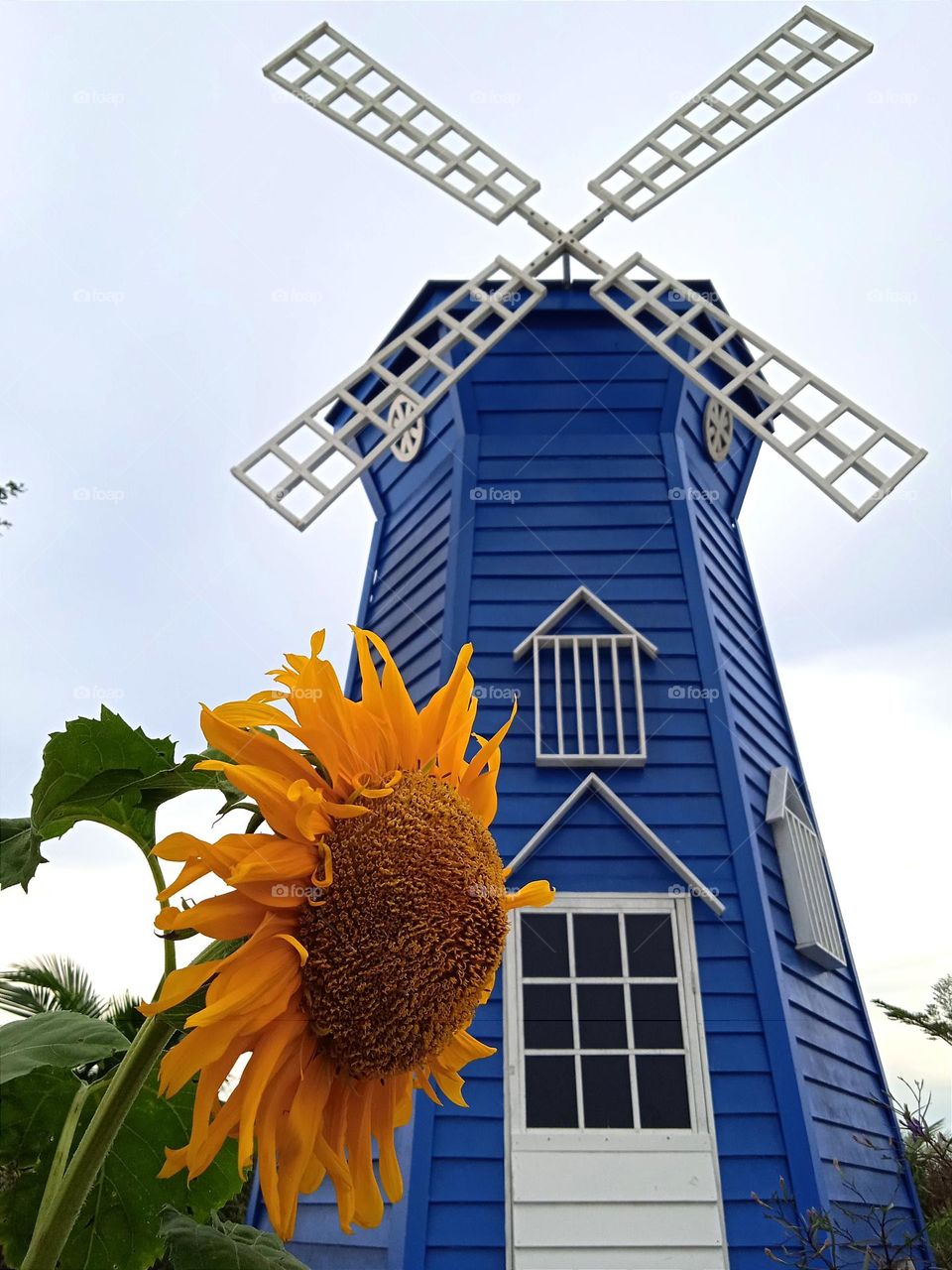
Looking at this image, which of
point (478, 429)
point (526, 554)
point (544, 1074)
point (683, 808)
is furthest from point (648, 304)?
point (544, 1074)

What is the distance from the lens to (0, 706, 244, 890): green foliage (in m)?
0.61

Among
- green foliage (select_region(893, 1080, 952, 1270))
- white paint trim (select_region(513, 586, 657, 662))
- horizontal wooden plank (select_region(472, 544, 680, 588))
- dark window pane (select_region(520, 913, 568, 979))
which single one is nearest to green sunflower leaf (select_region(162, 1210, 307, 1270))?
green foliage (select_region(893, 1080, 952, 1270))

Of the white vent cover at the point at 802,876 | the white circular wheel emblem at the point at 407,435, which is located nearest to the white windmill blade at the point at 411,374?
the white circular wheel emblem at the point at 407,435

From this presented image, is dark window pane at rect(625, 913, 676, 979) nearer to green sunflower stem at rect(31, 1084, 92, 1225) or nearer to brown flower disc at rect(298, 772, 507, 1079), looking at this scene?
brown flower disc at rect(298, 772, 507, 1079)

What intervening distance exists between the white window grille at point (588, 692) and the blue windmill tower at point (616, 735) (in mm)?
21

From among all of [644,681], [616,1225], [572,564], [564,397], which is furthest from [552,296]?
[616,1225]

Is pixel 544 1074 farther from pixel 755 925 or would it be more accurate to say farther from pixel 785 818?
pixel 785 818

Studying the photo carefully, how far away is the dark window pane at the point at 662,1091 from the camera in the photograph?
A: 4.91 metres

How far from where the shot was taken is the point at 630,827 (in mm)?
5551

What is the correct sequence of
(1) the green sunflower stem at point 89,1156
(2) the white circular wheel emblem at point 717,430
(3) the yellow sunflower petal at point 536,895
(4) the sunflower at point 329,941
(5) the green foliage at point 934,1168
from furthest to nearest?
(2) the white circular wheel emblem at point 717,430 → (5) the green foliage at point 934,1168 → (3) the yellow sunflower petal at point 536,895 → (4) the sunflower at point 329,941 → (1) the green sunflower stem at point 89,1156

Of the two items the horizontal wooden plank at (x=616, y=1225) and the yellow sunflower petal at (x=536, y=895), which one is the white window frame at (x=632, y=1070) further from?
the yellow sunflower petal at (x=536, y=895)

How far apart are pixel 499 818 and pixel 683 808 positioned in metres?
1.05

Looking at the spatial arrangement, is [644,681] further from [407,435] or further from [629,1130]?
[407,435]

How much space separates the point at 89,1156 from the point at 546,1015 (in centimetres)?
497
